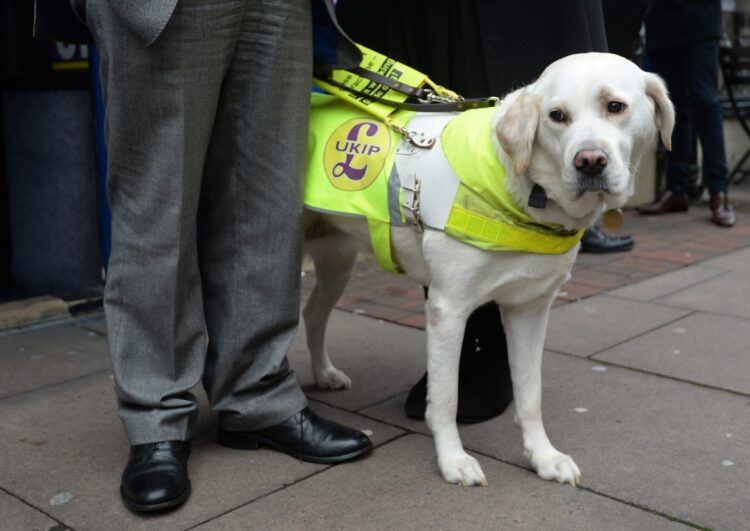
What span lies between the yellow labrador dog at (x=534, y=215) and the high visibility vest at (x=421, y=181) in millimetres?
23

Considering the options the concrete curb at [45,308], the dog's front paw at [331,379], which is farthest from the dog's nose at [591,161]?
the concrete curb at [45,308]

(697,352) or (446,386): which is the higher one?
(446,386)

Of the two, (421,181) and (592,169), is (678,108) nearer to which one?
(421,181)

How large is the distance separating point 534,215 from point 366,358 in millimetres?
1647

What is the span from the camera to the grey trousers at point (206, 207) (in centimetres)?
258

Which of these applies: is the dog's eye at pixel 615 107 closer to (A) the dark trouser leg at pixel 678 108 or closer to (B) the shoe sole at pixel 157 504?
(B) the shoe sole at pixel 157 504

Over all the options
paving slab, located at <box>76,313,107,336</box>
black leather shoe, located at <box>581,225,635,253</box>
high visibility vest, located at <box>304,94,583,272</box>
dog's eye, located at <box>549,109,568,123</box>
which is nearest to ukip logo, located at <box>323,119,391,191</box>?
high visibility vest, located at <box>304,94,583,272</box>

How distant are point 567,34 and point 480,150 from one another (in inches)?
26.4

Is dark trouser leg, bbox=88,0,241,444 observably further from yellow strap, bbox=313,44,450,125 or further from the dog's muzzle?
the dog's muzzle

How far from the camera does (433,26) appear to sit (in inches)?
129

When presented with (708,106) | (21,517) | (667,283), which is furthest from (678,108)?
(21,517)

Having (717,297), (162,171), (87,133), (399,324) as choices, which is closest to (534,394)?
(162,171)

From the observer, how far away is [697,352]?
4.09m

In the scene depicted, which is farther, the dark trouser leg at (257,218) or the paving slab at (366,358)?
the paving slab at (366,358)
